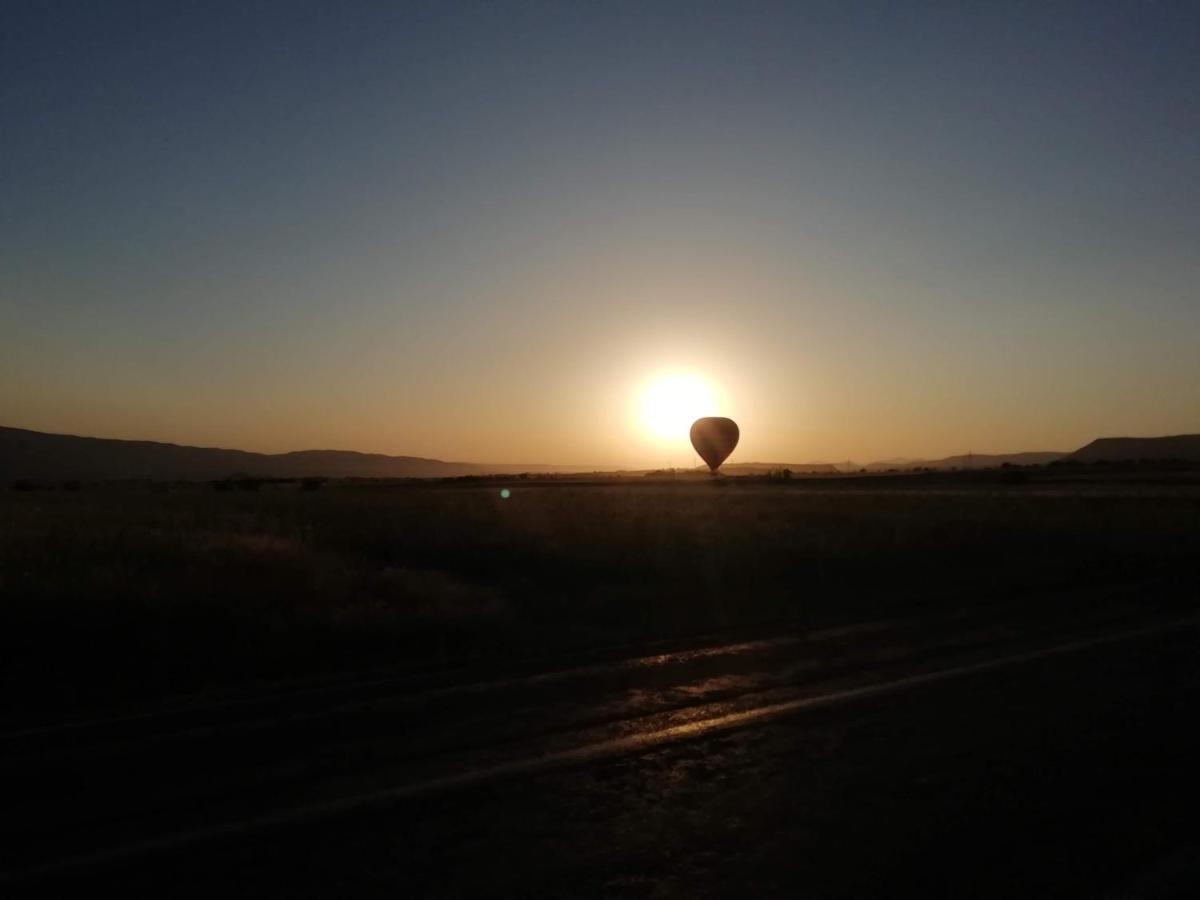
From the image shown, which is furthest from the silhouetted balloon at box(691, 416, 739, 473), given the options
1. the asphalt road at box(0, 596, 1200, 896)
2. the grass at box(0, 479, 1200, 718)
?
the asphalt road at box(0, 596, 1200, 896)

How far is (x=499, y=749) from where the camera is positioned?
7.28 m

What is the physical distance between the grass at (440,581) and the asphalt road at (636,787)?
2.25 meters

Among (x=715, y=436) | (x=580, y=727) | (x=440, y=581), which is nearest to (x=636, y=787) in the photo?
(x=580, y=727)

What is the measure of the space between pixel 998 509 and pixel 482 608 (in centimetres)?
2754

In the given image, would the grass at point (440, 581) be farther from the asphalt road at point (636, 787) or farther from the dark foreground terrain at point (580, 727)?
the asphalt road at point (636, 787)

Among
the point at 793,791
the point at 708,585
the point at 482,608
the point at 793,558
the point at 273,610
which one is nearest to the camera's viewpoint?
the point at 793,791

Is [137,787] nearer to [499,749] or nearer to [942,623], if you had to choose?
[499,749]

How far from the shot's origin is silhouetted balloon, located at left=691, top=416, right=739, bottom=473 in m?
95.1

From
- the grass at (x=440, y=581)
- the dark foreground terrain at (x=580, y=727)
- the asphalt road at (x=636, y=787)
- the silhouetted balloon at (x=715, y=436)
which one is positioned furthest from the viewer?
the silhouetted balloon at (x=715, y=436)

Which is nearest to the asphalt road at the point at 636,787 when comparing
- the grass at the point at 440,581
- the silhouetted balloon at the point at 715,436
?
the grass at the point at 440,581

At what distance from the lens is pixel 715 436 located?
95438 millimetres

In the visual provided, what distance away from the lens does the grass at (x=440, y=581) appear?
1121cm

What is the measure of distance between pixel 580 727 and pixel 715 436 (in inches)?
3476

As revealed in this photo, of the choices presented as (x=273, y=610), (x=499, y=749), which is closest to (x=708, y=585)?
(x=273, y=610)
